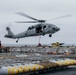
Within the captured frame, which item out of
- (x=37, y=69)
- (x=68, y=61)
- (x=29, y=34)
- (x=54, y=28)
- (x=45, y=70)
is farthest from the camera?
(x=29, y=34)

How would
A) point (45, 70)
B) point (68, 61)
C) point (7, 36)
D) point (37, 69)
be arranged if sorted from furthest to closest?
point (7, 36) < point (68, 61) < point (45, 70) < point (37, 69)

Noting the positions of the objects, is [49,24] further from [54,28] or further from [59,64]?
[59,64]

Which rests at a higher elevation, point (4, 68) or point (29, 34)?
point (29, 34)

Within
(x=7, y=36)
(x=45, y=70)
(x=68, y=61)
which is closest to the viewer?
(x=45, y=70)

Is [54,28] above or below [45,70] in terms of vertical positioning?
above

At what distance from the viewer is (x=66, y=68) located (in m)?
51.6

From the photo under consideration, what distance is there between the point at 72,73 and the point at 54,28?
1920 centimetres

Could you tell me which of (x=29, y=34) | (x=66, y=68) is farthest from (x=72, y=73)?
(x=29, y=34)

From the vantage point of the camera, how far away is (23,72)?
39.1m

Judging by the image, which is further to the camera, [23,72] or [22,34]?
[22,34]

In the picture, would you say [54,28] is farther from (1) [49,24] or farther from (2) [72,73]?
(2) [72,73]

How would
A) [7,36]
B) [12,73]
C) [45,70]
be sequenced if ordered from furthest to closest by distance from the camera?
[7,36] → [45,70] → [12,73]

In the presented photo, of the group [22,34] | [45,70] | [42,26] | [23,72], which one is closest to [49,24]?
[42,26]

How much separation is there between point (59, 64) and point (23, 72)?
34.6 feet
